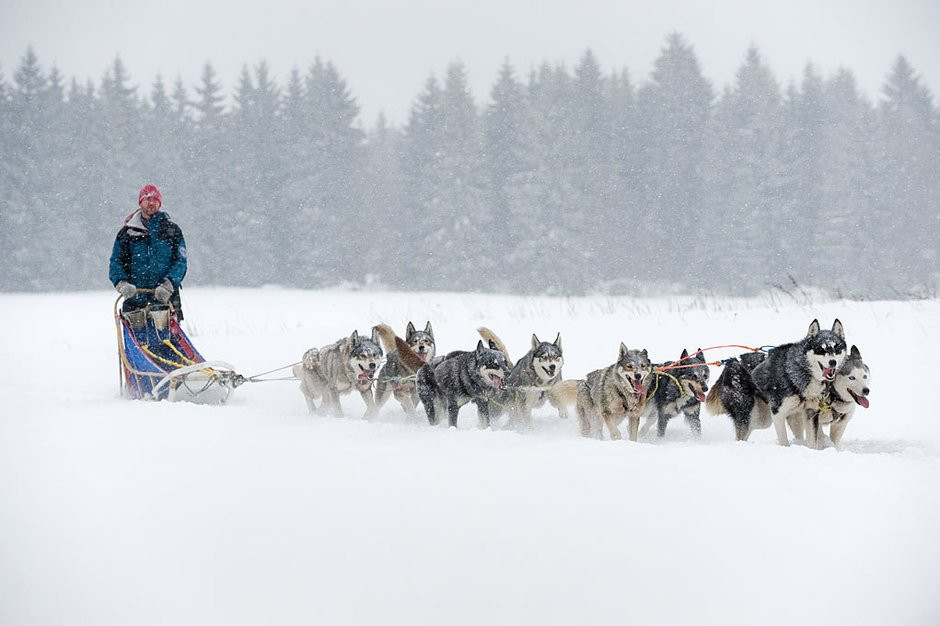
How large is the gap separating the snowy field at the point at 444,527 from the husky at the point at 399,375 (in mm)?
1288

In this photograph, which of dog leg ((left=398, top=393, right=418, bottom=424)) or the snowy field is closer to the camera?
the snowy field

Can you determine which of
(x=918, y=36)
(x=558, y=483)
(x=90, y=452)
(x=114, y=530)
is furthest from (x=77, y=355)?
(x=918, y=36)

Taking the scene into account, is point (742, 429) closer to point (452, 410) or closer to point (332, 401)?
point (452, 410)

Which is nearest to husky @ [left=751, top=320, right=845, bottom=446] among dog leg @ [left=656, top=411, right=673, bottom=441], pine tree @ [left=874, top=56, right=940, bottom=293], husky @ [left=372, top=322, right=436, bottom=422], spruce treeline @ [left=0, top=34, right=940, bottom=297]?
dog leg @ [left=656, top=411, right=673, bottom=441]

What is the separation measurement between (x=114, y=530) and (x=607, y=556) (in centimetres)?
236

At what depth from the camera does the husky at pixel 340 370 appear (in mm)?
7125

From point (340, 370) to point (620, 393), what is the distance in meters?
2.92

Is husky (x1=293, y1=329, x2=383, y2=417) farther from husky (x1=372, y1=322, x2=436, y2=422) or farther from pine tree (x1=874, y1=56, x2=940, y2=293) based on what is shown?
pine tree (x1=874, y1=56, x2=940, y2=293)

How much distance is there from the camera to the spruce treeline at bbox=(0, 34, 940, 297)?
1358 inches

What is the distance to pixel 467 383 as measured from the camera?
6.61m

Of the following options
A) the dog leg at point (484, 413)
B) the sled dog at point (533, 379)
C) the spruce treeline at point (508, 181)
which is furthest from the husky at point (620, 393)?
the spruce treeline at point (508, 181)

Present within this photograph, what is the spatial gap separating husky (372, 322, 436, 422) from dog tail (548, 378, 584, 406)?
130 centimetres

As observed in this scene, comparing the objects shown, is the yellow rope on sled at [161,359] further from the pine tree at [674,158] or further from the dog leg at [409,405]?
the pine tree at [674,158]

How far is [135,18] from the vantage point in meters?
30.1
